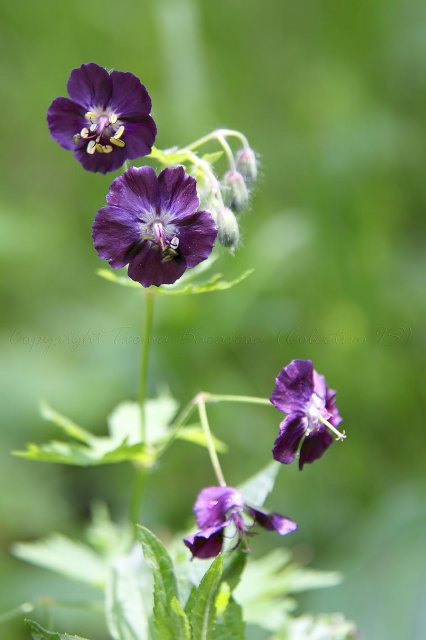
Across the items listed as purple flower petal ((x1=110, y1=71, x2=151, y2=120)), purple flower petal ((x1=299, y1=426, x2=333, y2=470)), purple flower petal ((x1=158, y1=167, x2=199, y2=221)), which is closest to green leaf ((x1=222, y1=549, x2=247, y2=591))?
purple flower petal ((x1=299, y1=426, x2=333, y2=470))

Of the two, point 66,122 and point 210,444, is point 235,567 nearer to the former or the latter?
point 210,444

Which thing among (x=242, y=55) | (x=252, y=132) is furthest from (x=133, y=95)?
(x=242, y=55)

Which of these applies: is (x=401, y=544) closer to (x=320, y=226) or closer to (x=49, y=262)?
(x=320, y=226)

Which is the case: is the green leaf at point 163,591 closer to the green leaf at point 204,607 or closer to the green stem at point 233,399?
the green leaf at point 204,607

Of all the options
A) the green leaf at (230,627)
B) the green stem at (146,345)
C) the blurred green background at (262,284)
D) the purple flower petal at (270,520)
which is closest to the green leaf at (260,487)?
the purple flower petal at (270,520)

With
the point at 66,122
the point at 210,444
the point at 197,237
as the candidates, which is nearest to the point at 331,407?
the point at 210,444
